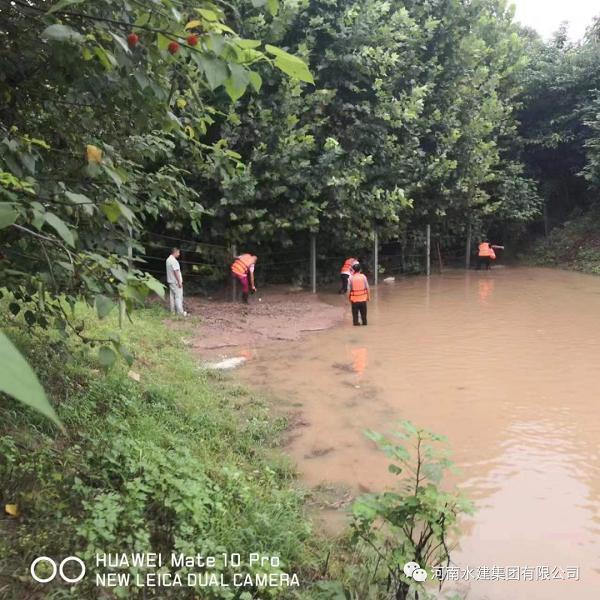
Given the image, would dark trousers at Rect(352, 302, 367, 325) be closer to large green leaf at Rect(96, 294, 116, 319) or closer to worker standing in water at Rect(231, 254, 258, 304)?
worker standing in water at Rect(231, 254, 258, 304)

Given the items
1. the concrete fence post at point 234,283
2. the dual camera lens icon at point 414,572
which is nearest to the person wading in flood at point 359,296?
the concrete fence post at point 234,283

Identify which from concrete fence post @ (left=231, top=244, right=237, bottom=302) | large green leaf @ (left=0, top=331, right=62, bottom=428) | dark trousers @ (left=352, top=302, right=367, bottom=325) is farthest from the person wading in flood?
large green leaf @ (left=0, top=331, right=62, bottom=428)

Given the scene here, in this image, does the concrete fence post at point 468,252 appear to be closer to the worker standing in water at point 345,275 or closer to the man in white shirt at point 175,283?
the worker standing in water at point 345,275

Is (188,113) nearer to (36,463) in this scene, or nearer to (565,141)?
(36,463)

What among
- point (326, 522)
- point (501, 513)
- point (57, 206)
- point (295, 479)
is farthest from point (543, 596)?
point (57, 206)

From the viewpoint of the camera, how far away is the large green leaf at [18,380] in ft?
1.77

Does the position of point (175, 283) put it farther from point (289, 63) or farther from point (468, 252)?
point (468, 252)

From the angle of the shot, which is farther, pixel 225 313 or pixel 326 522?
pixel 225 313

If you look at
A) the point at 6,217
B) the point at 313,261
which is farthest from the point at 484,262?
the point at 6,217

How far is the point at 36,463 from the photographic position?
131 inches

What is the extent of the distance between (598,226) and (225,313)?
632 inches

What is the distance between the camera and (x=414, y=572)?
9.95 feet

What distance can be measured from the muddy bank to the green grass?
339 cm

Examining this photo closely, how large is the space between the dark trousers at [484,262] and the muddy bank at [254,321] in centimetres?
817
